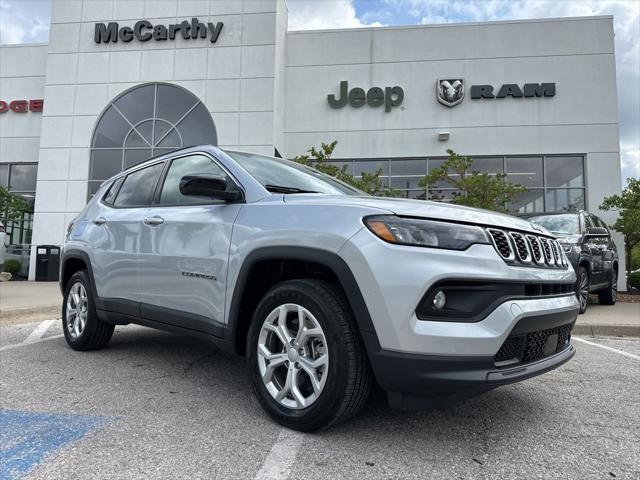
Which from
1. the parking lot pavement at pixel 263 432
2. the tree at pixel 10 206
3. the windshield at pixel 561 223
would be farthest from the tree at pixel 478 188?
the tree at pixel 10 206

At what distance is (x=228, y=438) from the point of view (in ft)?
7.81

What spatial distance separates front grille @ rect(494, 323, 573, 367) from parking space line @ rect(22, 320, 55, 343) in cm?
501

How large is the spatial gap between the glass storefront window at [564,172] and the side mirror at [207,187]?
49.1 ft

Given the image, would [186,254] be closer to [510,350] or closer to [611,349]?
[510,350]

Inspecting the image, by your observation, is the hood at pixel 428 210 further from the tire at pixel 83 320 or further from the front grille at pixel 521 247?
the tire at pixel 83 320

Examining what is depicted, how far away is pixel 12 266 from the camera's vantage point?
52.0 ft

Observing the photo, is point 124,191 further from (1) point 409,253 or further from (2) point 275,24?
(2) point 275,24

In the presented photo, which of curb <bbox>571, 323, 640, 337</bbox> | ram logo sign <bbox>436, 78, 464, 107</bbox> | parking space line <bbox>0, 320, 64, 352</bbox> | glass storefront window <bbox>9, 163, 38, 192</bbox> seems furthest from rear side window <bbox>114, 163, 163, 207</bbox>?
glass storefront window <bbox>9, 163, 38, 192</bbox>

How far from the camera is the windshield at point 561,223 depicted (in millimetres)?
7023

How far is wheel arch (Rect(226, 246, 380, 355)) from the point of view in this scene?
2.19 metres

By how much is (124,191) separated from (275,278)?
2.20 metres

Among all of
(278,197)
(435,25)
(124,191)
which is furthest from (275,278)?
(435,25)

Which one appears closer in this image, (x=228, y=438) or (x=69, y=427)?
Result: (x=228, y=438)

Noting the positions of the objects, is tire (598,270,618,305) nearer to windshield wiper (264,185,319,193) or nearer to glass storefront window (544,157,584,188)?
glass storefront window (544,157,584,188)
